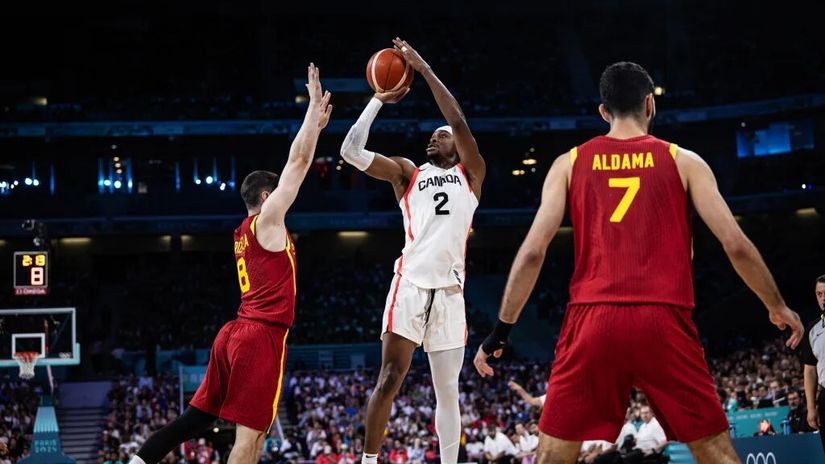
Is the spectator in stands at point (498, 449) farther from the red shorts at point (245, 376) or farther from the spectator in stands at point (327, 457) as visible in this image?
the red shorts at point (245, 376)

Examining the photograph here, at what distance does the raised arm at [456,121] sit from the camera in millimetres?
7785

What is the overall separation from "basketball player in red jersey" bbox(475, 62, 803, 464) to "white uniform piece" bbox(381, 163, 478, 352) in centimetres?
272

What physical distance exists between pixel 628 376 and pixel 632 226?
27.3 inches

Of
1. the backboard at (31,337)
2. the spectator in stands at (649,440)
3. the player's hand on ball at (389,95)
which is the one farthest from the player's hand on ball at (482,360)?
the backboard at (31,337)

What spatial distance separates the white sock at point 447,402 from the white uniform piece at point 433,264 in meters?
0.09

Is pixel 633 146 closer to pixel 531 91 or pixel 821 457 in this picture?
pixel 821 457

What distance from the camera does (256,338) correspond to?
281 inches

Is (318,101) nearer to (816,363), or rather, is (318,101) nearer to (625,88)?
(625,88)

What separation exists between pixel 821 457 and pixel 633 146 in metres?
6.67

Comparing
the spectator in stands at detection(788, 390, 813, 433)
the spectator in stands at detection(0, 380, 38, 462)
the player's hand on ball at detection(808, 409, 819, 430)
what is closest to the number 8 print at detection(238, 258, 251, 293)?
the player's hand on ball at detection(808, 409, 819, 430)

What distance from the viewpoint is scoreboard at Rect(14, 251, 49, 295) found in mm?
21750

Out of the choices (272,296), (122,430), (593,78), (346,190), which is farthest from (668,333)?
(593,78)

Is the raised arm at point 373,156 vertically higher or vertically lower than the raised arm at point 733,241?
higher

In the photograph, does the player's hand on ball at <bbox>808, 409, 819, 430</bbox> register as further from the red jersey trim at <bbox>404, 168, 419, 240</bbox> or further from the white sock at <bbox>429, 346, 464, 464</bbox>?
the red jersey trim at <bbox>404, 168, 419, 240</bbox>
